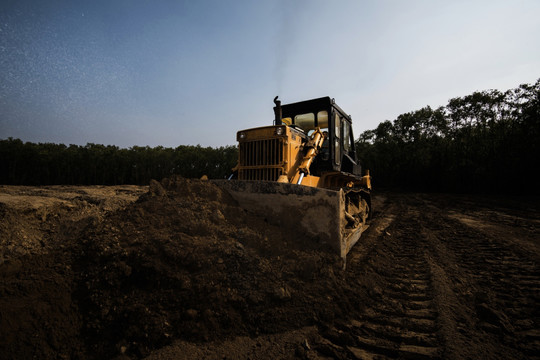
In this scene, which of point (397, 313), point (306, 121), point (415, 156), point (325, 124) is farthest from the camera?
point (415, 156)

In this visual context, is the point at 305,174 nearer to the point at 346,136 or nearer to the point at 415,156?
the point at 346,136

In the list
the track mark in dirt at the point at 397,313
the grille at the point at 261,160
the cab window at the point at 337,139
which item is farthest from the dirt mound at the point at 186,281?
the cab window at the point at 337,139

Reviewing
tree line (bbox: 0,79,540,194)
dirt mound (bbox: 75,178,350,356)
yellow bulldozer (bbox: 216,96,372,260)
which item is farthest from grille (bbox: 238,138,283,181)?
tree line (bbox: 0,79,540,194)

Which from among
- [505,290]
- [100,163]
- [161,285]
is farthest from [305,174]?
[100,163]

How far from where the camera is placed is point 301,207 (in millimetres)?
3590

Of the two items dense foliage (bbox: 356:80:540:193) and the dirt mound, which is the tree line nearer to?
dense foliage (bbox: 356:80:540:193)

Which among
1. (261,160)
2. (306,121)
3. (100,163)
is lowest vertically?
(261,160)

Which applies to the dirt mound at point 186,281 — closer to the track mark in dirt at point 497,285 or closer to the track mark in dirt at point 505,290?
the track mark in dirt at point 497,285

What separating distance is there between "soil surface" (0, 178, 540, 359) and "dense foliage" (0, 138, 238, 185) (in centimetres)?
3261

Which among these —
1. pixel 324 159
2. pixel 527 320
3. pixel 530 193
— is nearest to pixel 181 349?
pixel 527 320

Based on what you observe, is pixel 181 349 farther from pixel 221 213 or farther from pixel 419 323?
pixel 419 323

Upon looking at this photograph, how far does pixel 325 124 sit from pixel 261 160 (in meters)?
2.16

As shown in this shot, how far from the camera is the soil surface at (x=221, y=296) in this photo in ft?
6.69

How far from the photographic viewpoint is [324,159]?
595 cm
